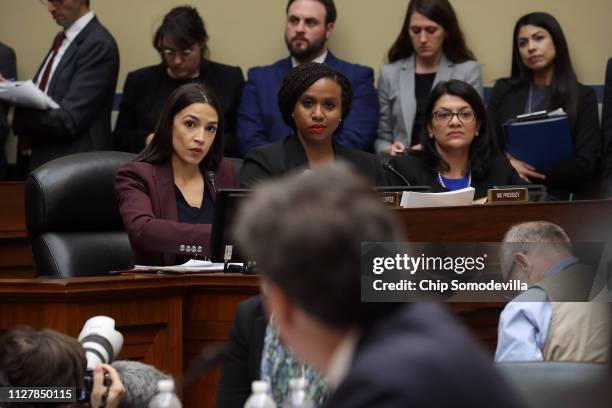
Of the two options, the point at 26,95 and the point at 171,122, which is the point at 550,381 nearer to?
the point at 171,122

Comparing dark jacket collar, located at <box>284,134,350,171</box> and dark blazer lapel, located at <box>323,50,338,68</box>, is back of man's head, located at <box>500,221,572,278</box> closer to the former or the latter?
dark jacket collar, located at <box>284,134,350,171</box>

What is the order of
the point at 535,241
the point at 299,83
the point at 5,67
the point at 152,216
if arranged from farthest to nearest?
the point at 5,67 → the point at 299,83 → the point at 152,216 → the point at 535,241

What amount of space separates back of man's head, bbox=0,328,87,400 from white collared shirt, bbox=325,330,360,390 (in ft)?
4.13

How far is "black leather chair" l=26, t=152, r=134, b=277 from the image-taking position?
4973mm

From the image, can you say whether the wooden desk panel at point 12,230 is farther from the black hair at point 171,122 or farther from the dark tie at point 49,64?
the black hair at point 171,122

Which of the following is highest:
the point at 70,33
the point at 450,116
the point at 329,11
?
the point at 329,11

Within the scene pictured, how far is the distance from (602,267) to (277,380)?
62.1 inches

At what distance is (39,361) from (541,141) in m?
3.68

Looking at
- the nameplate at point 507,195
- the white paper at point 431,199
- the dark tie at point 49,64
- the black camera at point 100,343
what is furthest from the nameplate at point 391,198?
the dark tie at point 49,64

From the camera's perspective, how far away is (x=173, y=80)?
6629 mm

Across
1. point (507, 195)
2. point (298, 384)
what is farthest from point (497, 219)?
point (298, 384)

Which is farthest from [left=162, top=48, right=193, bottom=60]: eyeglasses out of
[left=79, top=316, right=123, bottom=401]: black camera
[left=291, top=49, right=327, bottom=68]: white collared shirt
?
[left=79, top=316, right=123, bottom=401]: black camera

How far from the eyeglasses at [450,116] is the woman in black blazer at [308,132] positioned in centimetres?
34

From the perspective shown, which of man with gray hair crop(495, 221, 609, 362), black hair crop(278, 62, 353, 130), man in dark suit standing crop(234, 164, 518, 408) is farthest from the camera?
black hair crop(278, 62, 353, 130)
